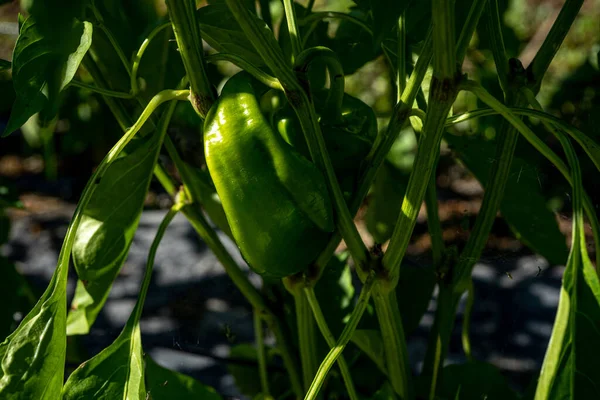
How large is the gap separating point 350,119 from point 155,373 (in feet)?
0.90

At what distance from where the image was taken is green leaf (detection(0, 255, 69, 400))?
0.44 metres

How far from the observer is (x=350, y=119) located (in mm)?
543

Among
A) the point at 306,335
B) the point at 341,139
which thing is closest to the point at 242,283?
the point at 306,335

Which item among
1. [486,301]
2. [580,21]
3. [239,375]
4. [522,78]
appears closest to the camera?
[522,78]

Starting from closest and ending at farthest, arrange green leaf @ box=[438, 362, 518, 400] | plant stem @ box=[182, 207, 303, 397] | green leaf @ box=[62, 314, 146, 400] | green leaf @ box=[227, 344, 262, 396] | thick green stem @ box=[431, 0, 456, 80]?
thick green stem @ box=[431, 0, 456, 80]
green leaf @ box=[62, 314, 146, 400]
plant stem @ box=[182, 207, 303, 397]
green leaf @ box=[438, 362, 518, 400]
green leaf @ box=[227, 344, 262, 396]

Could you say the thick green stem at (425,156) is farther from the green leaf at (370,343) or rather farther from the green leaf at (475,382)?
the green leaf at (475,382)

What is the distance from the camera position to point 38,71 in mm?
408

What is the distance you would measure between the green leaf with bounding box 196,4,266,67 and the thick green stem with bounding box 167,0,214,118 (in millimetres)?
76

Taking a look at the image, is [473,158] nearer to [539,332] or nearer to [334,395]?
[334,395]

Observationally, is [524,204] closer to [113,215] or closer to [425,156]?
[425,156]

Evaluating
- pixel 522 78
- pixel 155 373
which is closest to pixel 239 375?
pixel 155 373

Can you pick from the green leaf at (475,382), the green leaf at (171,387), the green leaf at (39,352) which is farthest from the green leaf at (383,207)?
the green leaf at (39,352)

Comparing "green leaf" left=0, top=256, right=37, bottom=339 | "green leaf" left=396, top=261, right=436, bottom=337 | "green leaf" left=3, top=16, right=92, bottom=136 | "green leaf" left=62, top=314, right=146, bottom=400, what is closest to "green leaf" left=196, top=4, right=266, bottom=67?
"green leaf" left=3, top=16, right=92, bottom=136

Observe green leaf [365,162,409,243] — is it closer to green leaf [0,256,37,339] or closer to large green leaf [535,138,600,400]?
large green leaf [535,138,600,400]
